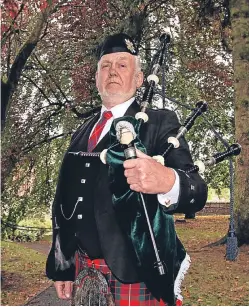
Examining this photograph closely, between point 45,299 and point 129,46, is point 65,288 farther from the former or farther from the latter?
point 45,299

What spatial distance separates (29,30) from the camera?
517 cm

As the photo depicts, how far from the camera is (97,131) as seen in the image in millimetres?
2318

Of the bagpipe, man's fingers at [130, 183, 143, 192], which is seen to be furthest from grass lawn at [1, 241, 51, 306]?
man's fingers at [130, 183, 143, 192]

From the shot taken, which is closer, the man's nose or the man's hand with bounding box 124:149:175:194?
the man's hand with bounding box 124:149:175:194

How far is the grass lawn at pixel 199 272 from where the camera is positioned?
4.80 m

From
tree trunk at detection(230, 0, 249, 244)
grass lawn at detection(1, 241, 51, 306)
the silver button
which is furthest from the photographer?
tree trunk at detection(230, 0, 249, 244)

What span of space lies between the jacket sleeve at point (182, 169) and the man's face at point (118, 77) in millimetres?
228

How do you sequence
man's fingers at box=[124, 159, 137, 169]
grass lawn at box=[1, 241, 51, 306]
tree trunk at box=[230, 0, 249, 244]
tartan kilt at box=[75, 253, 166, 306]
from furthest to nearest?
1. tree trunk at box=[230, 0, 249, 244]
2. grass lawn at box=[1, 241, 51, 306]
3. tartan kilt at box=[75, 253, 166, 306]
4. man's fingers at box=[124, 159, 137, 169]

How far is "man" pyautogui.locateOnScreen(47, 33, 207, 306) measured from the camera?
6.20 ft

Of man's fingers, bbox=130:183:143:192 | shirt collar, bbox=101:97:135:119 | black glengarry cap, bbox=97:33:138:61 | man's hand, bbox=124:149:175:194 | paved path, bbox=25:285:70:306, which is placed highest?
black glengarry cap, bbox=97:33:138:61

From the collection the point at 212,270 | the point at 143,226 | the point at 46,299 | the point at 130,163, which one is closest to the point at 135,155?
the point at 130,163

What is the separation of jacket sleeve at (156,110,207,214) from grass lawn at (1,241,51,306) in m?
3.79

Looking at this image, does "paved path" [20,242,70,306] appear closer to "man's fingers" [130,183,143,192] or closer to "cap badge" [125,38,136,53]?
"cap badge" [125,38,136,53]

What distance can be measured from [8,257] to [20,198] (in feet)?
4.51
